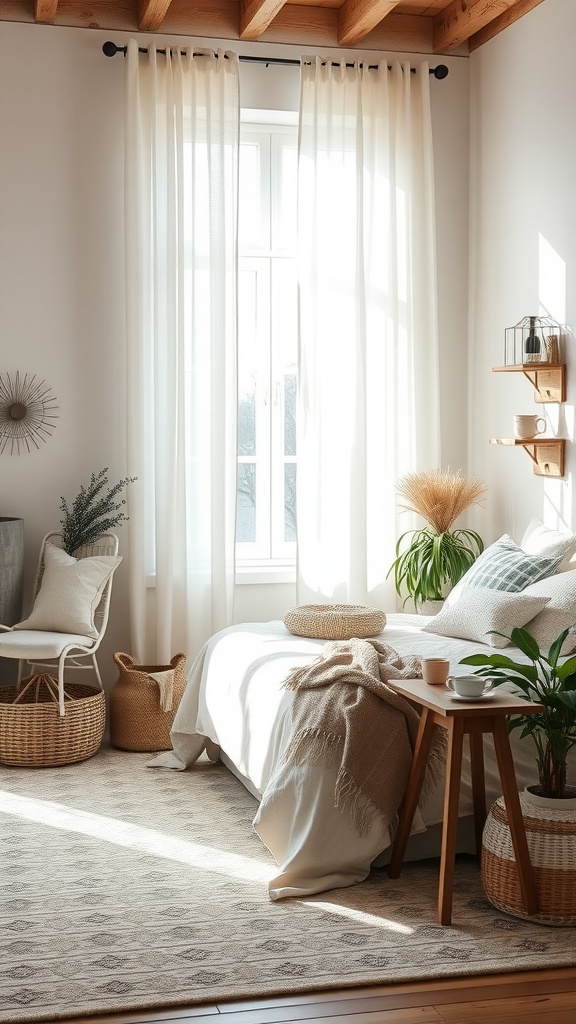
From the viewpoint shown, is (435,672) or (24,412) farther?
(24,412)

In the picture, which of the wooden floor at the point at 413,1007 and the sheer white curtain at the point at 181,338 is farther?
the sheer white curtain at the point at 181,338

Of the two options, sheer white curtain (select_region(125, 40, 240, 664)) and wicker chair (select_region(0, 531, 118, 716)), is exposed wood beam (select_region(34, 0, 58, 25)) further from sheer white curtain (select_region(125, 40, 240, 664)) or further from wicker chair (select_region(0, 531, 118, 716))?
wicker chair (select_region(0, 531, 118, 716))

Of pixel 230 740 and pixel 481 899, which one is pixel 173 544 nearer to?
pixel 230 740

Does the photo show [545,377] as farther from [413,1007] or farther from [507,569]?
[413,1007]

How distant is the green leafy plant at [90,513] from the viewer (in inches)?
192

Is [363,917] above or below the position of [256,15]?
below

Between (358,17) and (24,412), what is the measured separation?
7.65 feet

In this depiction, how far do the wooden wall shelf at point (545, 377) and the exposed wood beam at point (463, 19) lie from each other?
1584 mm

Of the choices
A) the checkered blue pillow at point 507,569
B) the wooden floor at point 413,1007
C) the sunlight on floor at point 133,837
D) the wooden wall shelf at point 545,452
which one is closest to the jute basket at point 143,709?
the sunlight on floor at point 133,837

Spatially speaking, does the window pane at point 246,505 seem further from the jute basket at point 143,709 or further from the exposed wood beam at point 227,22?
the exposed wood beam at point 227,22

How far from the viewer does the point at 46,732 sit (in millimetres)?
4480

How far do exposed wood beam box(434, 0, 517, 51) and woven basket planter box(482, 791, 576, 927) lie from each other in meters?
3.51

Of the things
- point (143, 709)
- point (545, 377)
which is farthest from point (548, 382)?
point (143, 709)

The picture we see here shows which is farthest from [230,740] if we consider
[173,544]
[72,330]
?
[72,330]
